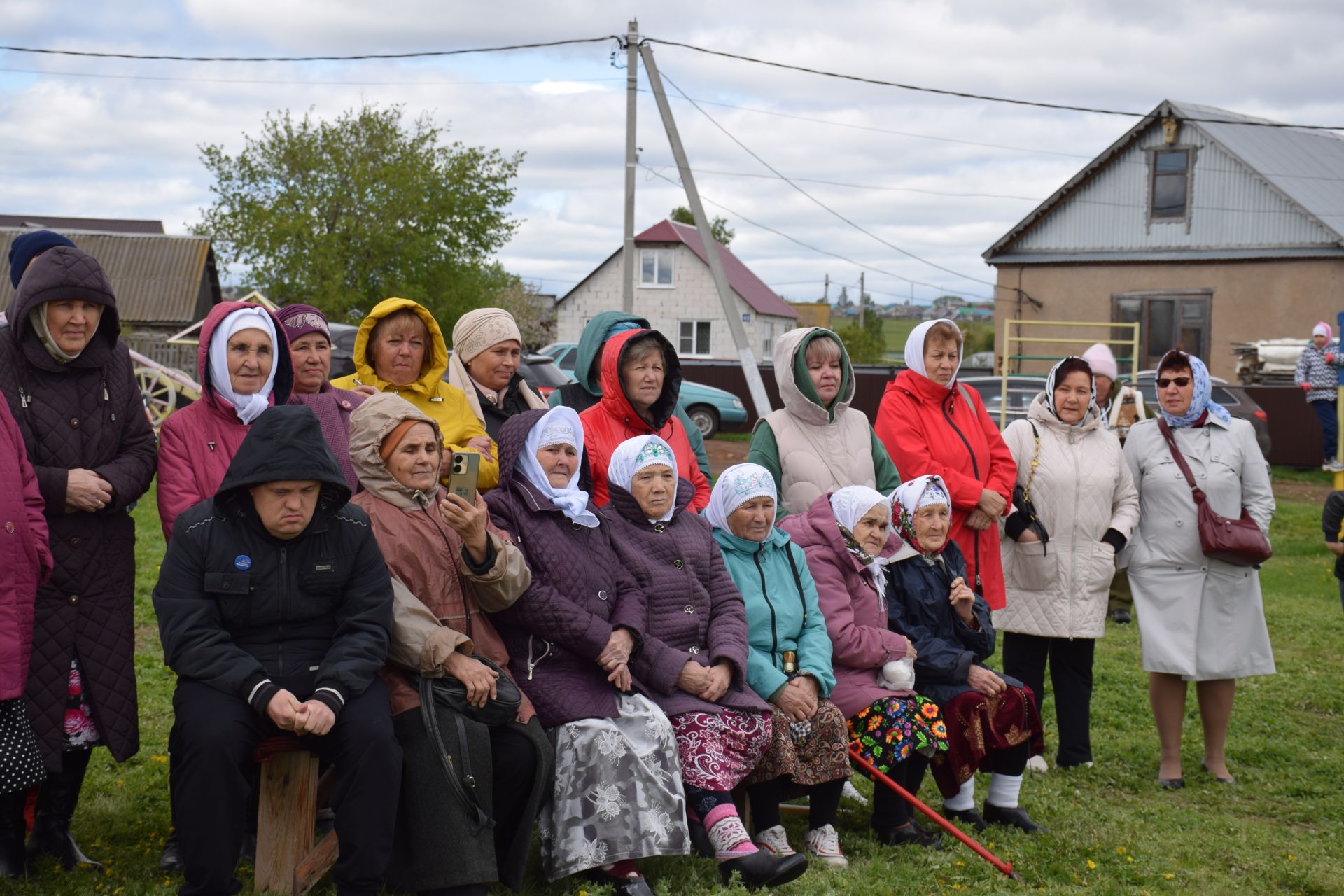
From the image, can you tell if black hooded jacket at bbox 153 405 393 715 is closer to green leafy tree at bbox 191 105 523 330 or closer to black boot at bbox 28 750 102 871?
black boot at bbox 28 750 102 871

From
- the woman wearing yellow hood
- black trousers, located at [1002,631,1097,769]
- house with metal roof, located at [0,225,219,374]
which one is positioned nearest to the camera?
the woman wearing yellow hood

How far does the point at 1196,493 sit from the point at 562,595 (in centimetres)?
327

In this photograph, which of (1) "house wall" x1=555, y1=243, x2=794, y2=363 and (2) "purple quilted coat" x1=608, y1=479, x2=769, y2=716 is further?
(1) "house wall" x1=555, y1=243, x2=794, y2=363

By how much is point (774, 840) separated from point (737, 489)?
1263 millimetres

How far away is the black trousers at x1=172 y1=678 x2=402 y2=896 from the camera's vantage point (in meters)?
3.49

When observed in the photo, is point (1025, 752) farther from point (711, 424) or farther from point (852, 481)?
point (711, 424)

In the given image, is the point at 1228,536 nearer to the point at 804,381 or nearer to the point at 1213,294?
the point at 804,381

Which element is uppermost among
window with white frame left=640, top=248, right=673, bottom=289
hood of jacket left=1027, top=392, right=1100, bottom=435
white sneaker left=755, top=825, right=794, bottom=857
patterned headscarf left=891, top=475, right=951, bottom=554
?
window with white frame left=640, top=248, right=673, bottom=289

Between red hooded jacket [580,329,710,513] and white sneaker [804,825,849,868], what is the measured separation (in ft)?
4.31

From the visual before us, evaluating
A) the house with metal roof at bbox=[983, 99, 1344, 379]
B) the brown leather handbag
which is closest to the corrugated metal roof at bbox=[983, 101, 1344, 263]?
the house with metal roof at bbox=[983, 99, 1344, 379]

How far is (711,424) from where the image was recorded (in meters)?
23.2

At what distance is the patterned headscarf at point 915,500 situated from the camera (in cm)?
505

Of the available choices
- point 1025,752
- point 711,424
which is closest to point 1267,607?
point 1025,752

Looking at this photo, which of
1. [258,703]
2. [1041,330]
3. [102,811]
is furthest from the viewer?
[1041,330]
